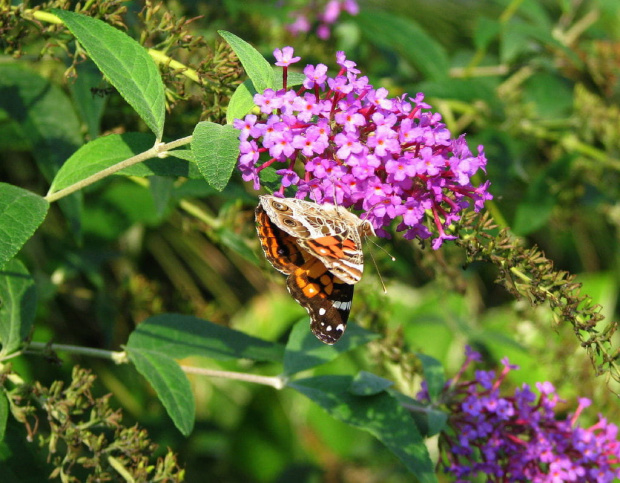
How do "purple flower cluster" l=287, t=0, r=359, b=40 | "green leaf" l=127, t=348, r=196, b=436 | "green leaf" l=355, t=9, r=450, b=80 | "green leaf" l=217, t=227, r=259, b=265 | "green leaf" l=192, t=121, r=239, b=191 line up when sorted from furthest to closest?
1. "purple flower cluster" l=287, t=0, r=359, b=40
2. "green leaf" l=355, t=9, r=450, b=80
3. "green leaf" l=217, t=227, r=259, b=265
4. "green leaf" l=127, t=348, r=196, b=436
5. "green leaf" l=192, t=121, r=239, b=191

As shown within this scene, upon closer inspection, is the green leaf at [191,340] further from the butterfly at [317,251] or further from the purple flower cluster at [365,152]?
the purple flower cluster at [365,152]

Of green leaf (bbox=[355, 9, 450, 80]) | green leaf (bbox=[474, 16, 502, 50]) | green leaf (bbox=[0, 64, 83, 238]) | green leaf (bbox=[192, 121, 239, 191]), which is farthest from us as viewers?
green leaf (bbox=[474, 16, 502, 50])

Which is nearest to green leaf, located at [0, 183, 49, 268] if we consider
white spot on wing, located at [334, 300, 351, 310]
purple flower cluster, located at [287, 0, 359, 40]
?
white spot on wing, located at [334, 300, 351, 310]

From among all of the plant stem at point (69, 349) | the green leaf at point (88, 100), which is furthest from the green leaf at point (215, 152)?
the plant stem at point (69, 349)

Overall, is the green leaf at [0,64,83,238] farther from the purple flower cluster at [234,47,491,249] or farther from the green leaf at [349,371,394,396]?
the green leaf at [349,371,394,396]

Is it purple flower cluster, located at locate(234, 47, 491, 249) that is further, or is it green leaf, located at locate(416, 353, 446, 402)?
green leaf, located at locate(416, 353, 446, 402)

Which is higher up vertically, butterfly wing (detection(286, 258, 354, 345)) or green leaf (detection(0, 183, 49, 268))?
green leaf (detection(0, 183, 49, 268))
